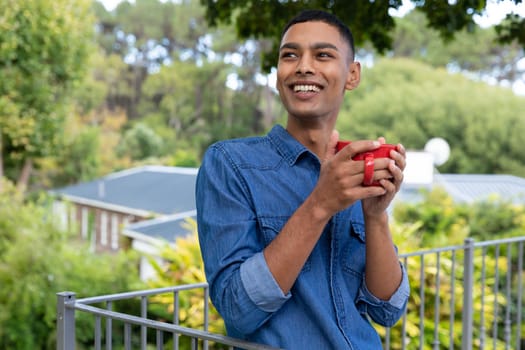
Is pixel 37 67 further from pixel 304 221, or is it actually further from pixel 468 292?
pixel 304 221

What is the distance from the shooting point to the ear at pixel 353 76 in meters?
1.47

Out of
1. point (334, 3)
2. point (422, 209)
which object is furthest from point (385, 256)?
point (422, 209)

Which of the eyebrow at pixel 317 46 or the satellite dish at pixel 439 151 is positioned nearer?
the eyebrow at pixel 317 46

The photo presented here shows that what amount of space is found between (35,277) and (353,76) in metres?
7.91

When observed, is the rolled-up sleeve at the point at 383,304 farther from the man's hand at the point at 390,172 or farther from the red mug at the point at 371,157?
the red mug at the point at 371,157

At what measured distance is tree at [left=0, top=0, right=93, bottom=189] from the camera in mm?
15531

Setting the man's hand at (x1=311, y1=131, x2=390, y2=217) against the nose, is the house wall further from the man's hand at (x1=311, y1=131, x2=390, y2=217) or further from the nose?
the man's hand at (x1=311, y1=131, x2=390, y2=217)

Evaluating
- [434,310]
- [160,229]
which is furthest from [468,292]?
[160,229]

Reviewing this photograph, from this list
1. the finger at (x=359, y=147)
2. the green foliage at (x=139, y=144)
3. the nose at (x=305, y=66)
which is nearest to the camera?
the finger at (x=359, y=147)

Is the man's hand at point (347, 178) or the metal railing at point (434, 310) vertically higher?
the man's hand at point (347, 178)

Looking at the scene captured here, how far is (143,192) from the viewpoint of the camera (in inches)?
821

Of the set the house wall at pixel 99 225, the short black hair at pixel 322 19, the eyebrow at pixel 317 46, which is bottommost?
the house wall at pixel 99 225

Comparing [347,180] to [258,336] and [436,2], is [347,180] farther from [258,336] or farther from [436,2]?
[436,2]

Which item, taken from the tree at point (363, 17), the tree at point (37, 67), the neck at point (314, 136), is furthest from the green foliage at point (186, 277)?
the tree at point (37, 67)
